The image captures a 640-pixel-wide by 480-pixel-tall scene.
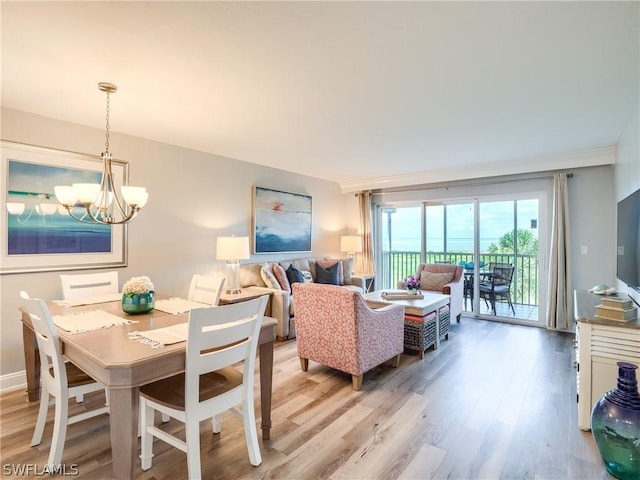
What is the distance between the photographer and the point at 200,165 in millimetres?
4102

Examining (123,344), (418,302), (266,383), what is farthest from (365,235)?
(123,344)

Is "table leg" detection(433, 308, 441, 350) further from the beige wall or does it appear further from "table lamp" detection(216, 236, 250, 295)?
the beige wall

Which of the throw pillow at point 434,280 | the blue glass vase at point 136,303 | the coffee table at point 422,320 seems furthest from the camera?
the throw pillow at point 434,280

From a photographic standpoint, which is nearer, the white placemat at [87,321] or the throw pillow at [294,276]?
the white placemat at [87,321]

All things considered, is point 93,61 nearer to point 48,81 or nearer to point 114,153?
point 48,81

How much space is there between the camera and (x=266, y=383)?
2.08 meters

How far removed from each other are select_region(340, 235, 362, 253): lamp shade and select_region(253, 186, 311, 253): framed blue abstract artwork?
70 cm

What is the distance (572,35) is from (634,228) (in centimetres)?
154

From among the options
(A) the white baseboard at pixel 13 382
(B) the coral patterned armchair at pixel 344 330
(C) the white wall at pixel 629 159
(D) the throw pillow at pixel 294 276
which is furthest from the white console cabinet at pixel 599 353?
(A) the white baseboard at pixel 13 382

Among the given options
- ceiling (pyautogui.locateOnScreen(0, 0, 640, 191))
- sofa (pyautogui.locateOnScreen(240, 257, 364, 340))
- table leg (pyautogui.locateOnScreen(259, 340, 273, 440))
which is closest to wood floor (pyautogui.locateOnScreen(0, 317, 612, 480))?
table leg (pyautogui.locateOnScreen(259, 340, 273, 440))

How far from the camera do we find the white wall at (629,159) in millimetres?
2645

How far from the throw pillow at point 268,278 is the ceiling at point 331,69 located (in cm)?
171

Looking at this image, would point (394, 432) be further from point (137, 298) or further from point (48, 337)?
point (48, 337)

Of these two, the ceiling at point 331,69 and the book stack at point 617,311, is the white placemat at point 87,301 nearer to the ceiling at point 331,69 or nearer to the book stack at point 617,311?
the ceiling at point 331,69
